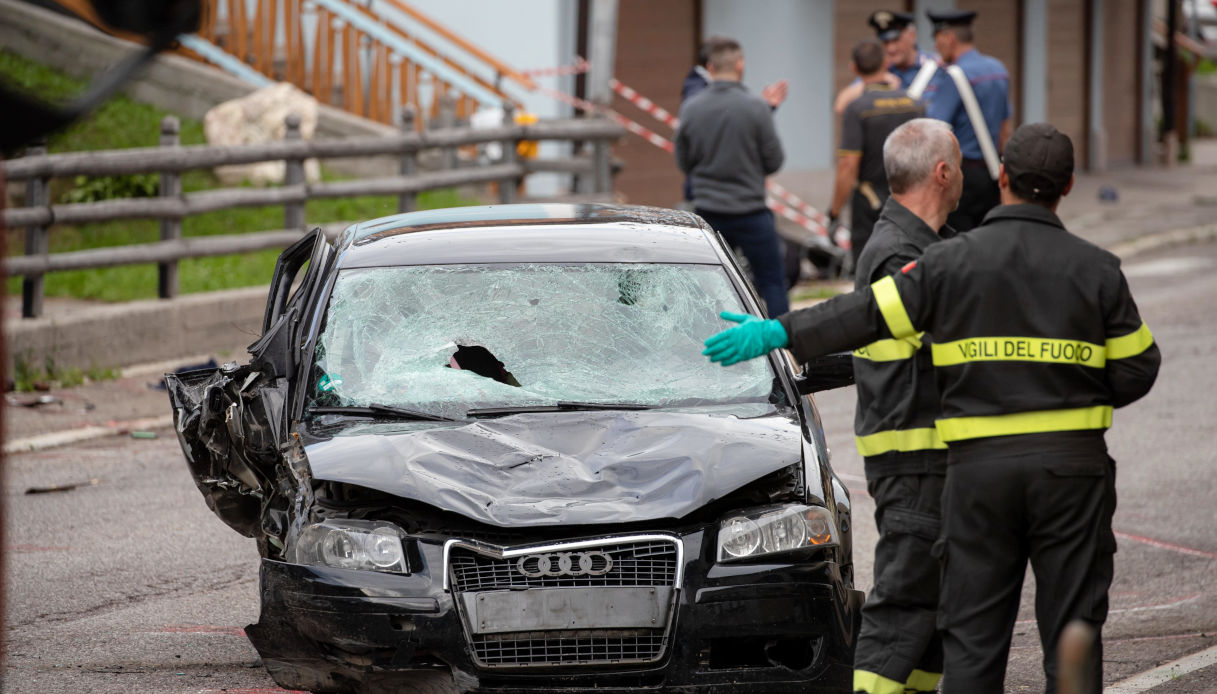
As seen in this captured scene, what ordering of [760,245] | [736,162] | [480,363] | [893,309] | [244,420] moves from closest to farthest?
[893,309] < [480,363] < [244,420] < [736,162] < [760,245]

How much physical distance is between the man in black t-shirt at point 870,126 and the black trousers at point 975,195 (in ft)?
1.54

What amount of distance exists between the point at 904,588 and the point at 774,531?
38cm

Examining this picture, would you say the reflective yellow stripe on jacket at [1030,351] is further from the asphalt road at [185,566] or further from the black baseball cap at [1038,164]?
the asphalt road at [185,566]

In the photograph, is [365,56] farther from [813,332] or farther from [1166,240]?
[813,332]

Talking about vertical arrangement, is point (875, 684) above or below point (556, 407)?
below

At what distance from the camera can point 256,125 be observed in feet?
52.5

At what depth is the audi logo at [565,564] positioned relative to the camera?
4.33m

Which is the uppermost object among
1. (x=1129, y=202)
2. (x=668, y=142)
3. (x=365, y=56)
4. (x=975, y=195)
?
(x=365, y=56)

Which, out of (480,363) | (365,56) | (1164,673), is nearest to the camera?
(1164,673)

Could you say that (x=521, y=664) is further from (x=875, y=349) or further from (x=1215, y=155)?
(x=1215, y=155)

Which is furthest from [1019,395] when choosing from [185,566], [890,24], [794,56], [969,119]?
[794,56]

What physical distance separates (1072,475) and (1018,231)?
62 centimetres

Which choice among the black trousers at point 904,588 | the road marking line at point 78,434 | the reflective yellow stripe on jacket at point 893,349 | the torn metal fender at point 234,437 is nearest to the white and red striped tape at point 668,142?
the road marking line at point 78,434

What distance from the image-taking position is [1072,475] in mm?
3953
